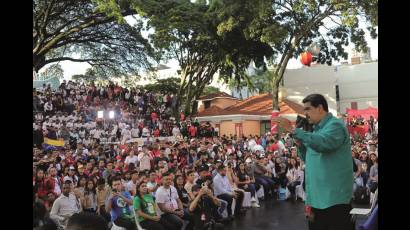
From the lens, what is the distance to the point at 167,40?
19.0 metres

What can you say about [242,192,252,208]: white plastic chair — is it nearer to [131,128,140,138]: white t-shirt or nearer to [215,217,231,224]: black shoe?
[215,217,231,224]: black shoe

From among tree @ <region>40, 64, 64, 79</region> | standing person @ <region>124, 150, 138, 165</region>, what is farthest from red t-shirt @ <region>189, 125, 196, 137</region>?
tree @ <region>40, 64, 64, 79</region>

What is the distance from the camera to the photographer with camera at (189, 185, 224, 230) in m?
6.23

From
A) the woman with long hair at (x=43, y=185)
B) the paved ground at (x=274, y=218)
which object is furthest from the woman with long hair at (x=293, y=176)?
the woman with long hair at (x=43, y=185)

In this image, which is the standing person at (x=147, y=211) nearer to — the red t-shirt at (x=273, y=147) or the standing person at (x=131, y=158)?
the standing person at (x=131, y=158)

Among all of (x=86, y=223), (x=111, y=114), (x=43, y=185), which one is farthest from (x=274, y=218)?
(x=111, y=114)

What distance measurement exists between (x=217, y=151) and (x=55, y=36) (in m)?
10.7

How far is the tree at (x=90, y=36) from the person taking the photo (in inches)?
663

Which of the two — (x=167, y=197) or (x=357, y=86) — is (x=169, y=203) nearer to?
(x=167, y=197)

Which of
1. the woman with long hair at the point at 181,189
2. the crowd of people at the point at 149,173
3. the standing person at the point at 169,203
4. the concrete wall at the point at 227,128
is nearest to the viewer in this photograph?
the crowd of people at the point at 149,173

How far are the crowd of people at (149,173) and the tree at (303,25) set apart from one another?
4.37m

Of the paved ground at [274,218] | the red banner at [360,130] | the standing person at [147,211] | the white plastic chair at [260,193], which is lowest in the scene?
the paved ground at [274,218]

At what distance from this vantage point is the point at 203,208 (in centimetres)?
636
